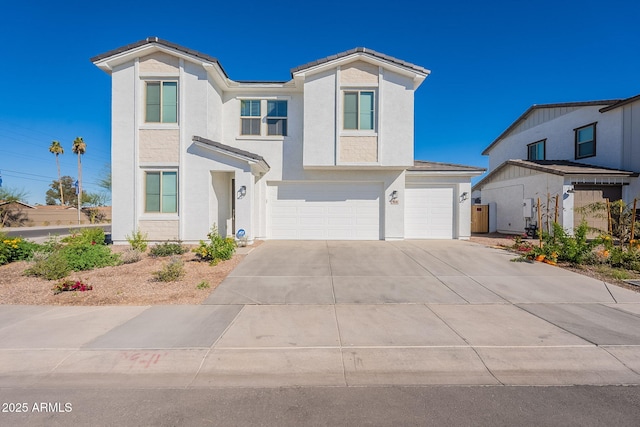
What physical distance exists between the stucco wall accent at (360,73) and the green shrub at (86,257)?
1044cm

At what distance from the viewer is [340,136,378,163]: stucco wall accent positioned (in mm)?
12391

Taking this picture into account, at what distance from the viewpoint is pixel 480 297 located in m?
6.27

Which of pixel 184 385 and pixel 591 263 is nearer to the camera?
pixel 184 385

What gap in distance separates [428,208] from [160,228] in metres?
11.4

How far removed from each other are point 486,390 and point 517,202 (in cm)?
1637

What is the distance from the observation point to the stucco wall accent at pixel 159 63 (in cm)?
1168

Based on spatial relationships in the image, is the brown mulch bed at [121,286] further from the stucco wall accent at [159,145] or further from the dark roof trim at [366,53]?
the dark roof trim at [366,53]

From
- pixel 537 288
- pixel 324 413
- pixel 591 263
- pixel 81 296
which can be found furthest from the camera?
pixel 591 263

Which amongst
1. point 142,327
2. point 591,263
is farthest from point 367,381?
point 591,263

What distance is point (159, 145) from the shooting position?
11.7 meters

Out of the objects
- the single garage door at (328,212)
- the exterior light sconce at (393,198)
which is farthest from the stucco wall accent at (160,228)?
the exterior light sconce at (393,198)

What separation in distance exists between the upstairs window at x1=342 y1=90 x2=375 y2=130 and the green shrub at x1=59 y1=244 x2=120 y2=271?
934 cm

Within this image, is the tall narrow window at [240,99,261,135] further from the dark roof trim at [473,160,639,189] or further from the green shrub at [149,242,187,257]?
the dark roof trim at [473,160,639,189]

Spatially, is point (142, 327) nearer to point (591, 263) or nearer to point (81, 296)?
point (81, 296)
